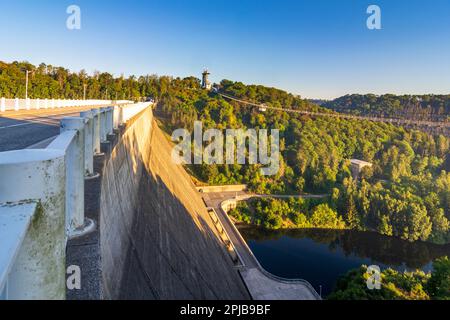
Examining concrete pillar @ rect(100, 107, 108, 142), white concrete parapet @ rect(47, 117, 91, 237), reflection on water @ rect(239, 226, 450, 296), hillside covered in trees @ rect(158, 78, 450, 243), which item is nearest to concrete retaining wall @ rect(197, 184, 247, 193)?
hillside covered in trees @ rect(158, 78, 450, 243)

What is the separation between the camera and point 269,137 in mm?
55719

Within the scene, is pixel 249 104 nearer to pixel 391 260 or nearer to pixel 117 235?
pixel 391 260

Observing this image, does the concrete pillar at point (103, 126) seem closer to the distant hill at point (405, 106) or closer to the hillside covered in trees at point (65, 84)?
the hillside covered in trees at point (65, 84)

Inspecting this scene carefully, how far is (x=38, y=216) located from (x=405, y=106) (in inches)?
4778

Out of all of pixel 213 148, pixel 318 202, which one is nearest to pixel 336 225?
pixel 318 202

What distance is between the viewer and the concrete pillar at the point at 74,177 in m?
2.78

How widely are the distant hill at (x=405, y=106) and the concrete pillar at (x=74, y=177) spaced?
10507cm

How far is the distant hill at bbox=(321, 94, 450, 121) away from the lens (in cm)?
9444

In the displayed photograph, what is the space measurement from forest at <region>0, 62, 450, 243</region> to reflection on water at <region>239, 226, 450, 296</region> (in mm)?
1549

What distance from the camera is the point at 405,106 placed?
10338 centimetres

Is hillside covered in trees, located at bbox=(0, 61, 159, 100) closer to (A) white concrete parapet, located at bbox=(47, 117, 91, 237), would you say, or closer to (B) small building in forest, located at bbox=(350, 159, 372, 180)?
(A) white concrete parapet, located at bbox=(47, 117, 91, 237)

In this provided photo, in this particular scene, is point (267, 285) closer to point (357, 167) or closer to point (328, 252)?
point (328, 252)

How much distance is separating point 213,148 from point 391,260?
2537cm

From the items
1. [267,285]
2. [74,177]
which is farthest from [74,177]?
[267,285]
